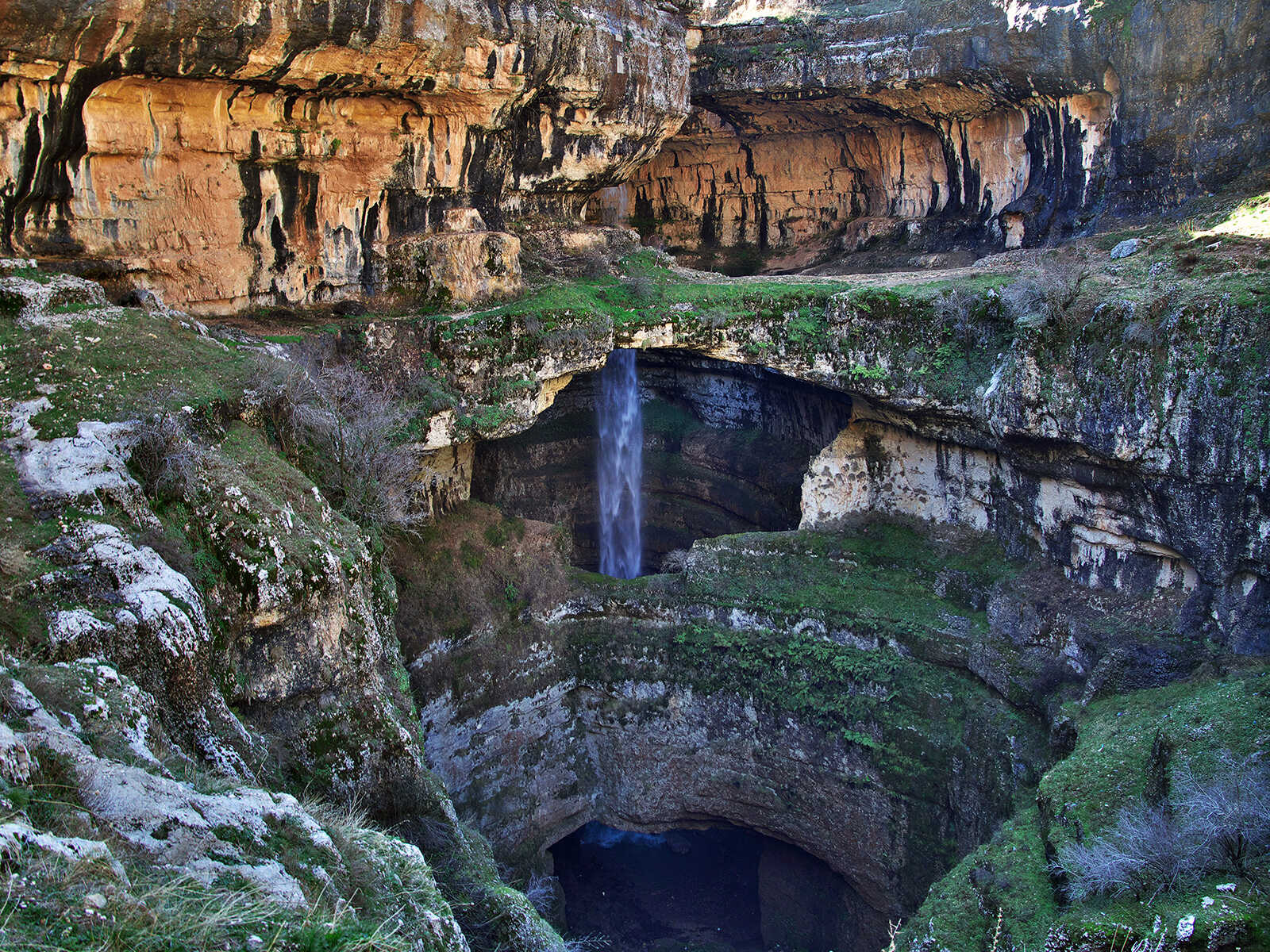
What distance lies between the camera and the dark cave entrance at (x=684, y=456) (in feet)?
67.2

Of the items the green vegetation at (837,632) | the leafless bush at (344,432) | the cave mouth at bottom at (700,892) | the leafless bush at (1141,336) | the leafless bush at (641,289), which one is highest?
the leafless bush at (641,289)

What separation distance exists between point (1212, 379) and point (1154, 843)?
6484mm

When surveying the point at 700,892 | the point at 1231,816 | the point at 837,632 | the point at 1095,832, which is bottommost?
the point at 700,892

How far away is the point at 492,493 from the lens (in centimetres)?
2038

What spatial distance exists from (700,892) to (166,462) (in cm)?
1341

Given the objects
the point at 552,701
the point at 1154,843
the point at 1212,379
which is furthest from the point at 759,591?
the point at 1154,843

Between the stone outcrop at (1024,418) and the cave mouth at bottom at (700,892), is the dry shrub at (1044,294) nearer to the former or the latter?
the stone outcrop at (1024,418)

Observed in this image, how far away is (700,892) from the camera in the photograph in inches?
705

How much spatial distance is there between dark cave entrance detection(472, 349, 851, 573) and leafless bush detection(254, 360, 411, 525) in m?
5.90

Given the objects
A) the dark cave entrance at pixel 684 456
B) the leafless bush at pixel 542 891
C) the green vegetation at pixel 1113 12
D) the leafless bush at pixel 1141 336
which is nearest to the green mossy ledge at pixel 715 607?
the leafless bush at pixel 1141 336

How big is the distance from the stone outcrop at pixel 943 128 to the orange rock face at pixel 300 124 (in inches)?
109

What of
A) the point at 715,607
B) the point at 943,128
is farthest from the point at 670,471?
the point at 943,128

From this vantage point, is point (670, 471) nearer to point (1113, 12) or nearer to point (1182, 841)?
point (1113, 12)

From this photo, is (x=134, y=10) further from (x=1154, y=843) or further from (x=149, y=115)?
(x=1154, y=843)
